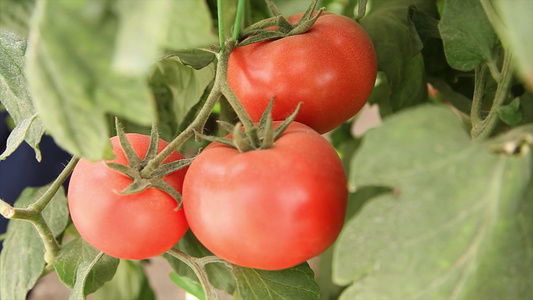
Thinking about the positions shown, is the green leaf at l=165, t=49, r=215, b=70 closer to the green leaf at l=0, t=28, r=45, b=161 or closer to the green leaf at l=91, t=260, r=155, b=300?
the green leaf at l=0, t=28, r=45, b=161

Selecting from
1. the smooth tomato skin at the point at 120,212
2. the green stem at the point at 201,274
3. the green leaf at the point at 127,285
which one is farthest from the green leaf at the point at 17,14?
the green leaf at the point at 127,285

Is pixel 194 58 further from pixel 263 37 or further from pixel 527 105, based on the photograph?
pixel 527 105

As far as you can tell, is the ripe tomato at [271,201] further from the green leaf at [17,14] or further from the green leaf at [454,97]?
the green leaf at [454,97]

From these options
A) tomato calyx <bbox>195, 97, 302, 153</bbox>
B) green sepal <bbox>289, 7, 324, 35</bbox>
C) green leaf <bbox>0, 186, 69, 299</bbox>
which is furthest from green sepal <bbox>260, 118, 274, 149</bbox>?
green leaf <bbox>0, 186, 69, 299</bbox>

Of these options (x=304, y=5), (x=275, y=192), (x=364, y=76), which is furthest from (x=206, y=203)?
(x=304, y=5)

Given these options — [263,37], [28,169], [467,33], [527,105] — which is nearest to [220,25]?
[263,37]
